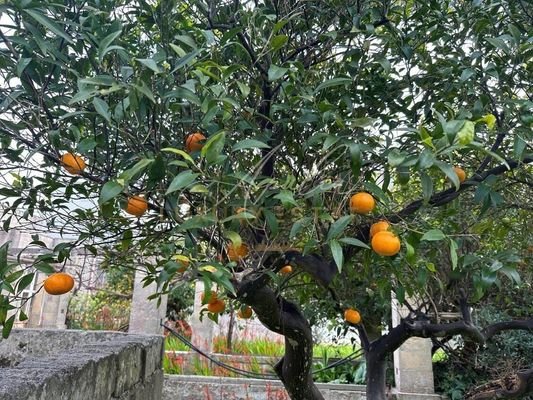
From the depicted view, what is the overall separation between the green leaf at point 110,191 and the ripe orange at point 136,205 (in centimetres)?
26

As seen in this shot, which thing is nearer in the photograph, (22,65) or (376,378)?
(22,65)

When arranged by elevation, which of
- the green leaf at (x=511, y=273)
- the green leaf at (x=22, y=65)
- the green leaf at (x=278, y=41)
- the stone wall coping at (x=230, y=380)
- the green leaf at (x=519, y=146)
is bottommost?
the stone wall coping at (x=230, y=380)

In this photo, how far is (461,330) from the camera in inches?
93.5

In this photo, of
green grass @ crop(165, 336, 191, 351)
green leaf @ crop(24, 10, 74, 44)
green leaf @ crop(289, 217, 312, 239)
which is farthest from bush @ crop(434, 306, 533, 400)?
green leaf @ crop(24, 10, 74, 44)

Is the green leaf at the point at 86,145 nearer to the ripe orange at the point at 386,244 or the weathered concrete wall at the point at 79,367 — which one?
the weathered concrete wall at the point at 79,367

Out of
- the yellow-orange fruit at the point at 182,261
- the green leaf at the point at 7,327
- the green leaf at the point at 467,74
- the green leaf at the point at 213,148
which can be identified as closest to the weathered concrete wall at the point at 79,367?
the green leaf at the point at 7,327

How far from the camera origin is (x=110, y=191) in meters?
1.05

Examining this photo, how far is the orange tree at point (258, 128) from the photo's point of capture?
3.90ft

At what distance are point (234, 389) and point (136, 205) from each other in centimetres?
352

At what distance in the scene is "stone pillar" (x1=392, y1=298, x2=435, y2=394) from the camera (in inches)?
164

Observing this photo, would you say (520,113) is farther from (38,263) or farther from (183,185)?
(38,263)

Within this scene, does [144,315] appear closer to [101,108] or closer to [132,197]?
[132,197]

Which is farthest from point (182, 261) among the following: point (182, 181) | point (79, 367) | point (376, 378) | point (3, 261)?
point (376, 378)

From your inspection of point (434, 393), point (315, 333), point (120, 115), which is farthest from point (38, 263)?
point (315, 333)
